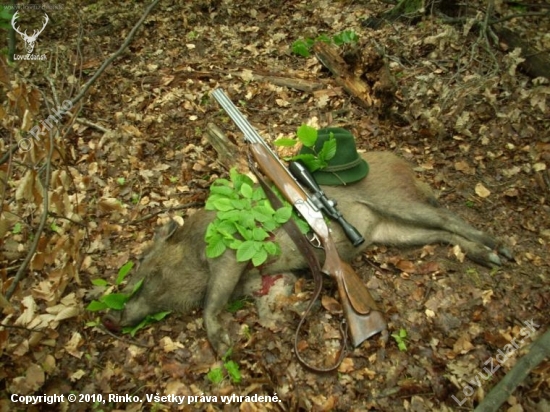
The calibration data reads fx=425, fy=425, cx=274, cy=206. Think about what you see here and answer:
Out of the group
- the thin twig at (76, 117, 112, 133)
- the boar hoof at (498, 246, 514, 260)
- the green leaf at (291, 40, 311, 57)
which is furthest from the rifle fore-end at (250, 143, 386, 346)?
the green leaf at (291, 40, 311, 57)

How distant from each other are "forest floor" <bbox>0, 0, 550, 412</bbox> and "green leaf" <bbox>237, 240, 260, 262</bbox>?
88cm

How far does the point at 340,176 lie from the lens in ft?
16.6

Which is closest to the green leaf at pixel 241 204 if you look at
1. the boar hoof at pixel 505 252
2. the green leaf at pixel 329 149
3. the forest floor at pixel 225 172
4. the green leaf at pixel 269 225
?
the green leaf at pixel 269 225

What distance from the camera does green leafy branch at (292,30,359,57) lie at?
8.01m

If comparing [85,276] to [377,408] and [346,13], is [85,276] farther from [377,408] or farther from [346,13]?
[346,13]

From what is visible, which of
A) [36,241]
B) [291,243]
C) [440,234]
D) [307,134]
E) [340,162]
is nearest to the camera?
[36,241]

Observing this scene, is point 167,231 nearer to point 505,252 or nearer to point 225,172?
point 225,172

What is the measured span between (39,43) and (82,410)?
8044 mm

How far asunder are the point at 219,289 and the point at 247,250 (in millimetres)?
691

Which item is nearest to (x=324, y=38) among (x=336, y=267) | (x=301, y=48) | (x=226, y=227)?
(x=301, y=48)

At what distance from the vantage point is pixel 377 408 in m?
3.82

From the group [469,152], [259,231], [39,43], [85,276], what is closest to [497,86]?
[469,152]

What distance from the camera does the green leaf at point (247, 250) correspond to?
429cm

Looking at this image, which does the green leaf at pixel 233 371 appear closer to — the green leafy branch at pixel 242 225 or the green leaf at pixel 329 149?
the green leafy branch at pixel 242 225
